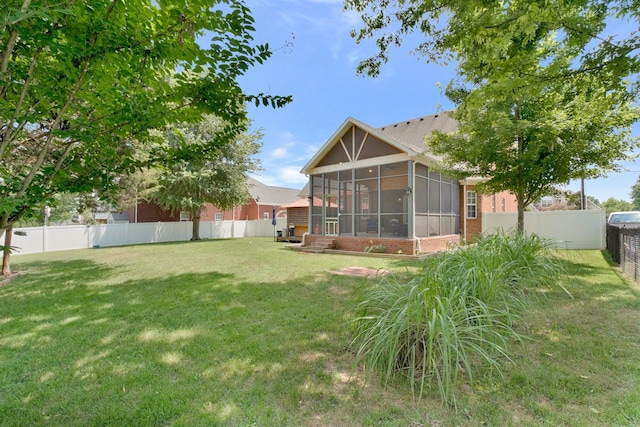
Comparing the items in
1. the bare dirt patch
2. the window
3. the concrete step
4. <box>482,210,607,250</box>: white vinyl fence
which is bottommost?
the bare dirt patch

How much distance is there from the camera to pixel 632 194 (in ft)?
156

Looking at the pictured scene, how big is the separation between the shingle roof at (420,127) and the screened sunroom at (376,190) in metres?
4.46

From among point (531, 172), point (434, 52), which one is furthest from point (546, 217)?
point (434, 52)

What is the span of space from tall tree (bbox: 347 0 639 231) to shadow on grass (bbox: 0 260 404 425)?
4.77 m

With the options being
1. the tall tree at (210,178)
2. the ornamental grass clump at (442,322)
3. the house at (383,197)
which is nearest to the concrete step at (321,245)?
Answer: the house at (383,197)

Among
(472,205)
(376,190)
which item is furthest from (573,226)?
(376,190)

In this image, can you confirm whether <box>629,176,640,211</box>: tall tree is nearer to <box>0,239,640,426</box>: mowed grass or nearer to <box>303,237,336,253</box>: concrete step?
<box>303,237,336,253</box>: concrete step

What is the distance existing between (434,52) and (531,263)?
4.43 m

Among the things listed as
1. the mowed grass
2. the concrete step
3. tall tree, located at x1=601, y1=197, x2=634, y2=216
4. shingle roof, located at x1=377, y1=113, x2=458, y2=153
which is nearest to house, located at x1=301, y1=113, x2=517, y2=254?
the concrete step

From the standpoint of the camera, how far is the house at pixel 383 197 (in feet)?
38.1

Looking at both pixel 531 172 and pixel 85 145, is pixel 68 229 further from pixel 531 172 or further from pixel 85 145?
pixel 531 172

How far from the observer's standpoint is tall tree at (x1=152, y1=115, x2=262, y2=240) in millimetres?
17766

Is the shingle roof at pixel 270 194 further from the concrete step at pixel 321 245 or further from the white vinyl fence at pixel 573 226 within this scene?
the white vinyl fence at pixel 573 226

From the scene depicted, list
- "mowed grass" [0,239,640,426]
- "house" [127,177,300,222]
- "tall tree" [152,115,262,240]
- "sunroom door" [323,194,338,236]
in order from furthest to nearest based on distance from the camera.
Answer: "house" [127,177,300,222], "tall tree" [152,115,262,240], "sunroom door" [323,194,338,236], "mowed grass" [0,239,640,426]
